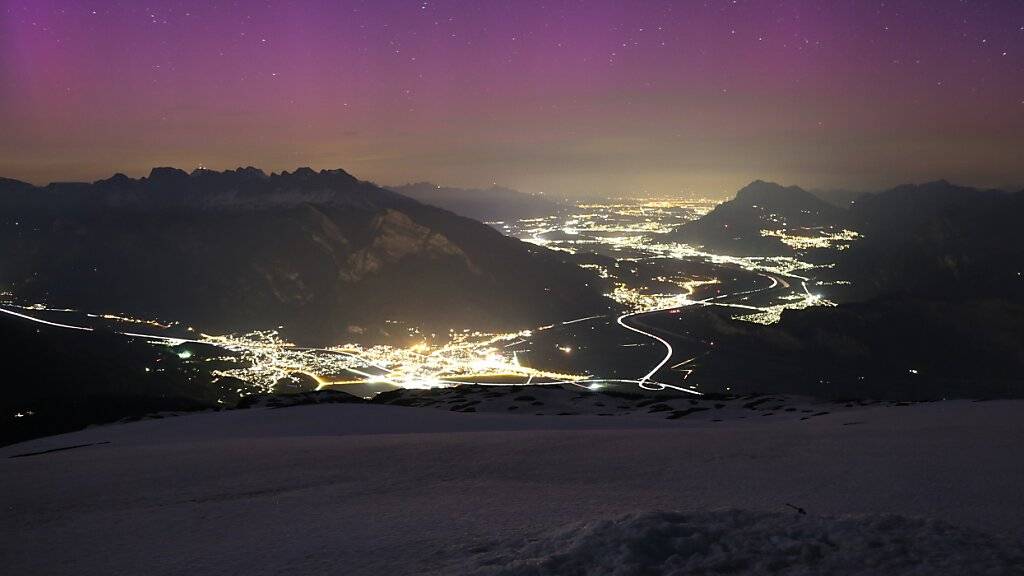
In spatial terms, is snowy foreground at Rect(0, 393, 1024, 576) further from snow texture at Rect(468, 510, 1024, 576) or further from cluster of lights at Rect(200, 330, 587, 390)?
cluster of lights at Rect(200, 330, 587, 390)

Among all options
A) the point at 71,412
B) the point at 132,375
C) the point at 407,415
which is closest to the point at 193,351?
the point at 132,375

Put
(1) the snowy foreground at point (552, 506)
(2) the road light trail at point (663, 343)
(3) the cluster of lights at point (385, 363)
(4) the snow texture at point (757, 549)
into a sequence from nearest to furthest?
(4) the snow texture at point (757, 549) → (1) the snowy foreground at point (552, 506) → (2) the road light trail at point (663, 343) → (3) the cluster of lights at point (385, 363)

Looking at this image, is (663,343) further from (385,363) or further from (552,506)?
(552,506)

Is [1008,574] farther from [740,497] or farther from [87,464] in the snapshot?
[87,464]

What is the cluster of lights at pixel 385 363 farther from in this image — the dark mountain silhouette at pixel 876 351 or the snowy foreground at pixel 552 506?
the snowy foreground at pixel 552 506

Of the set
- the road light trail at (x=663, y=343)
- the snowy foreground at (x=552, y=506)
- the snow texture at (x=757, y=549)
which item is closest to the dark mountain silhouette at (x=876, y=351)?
the road light trail at (x=663, y=343)

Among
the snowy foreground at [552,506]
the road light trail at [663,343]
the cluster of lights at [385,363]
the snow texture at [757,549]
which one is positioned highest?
the snow texture at [757,549]

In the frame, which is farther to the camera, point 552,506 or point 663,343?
point 663,343

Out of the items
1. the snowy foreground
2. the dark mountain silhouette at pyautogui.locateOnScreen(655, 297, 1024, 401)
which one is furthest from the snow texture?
the dark mountain silhouette at pyautogui.locateOnScreen(655, 297, 1024, 401)

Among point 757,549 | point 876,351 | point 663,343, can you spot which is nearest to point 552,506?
point 757,549

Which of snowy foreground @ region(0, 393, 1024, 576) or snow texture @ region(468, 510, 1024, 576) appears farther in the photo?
snowy foreground @ region(0, 393, 1024, 576)
